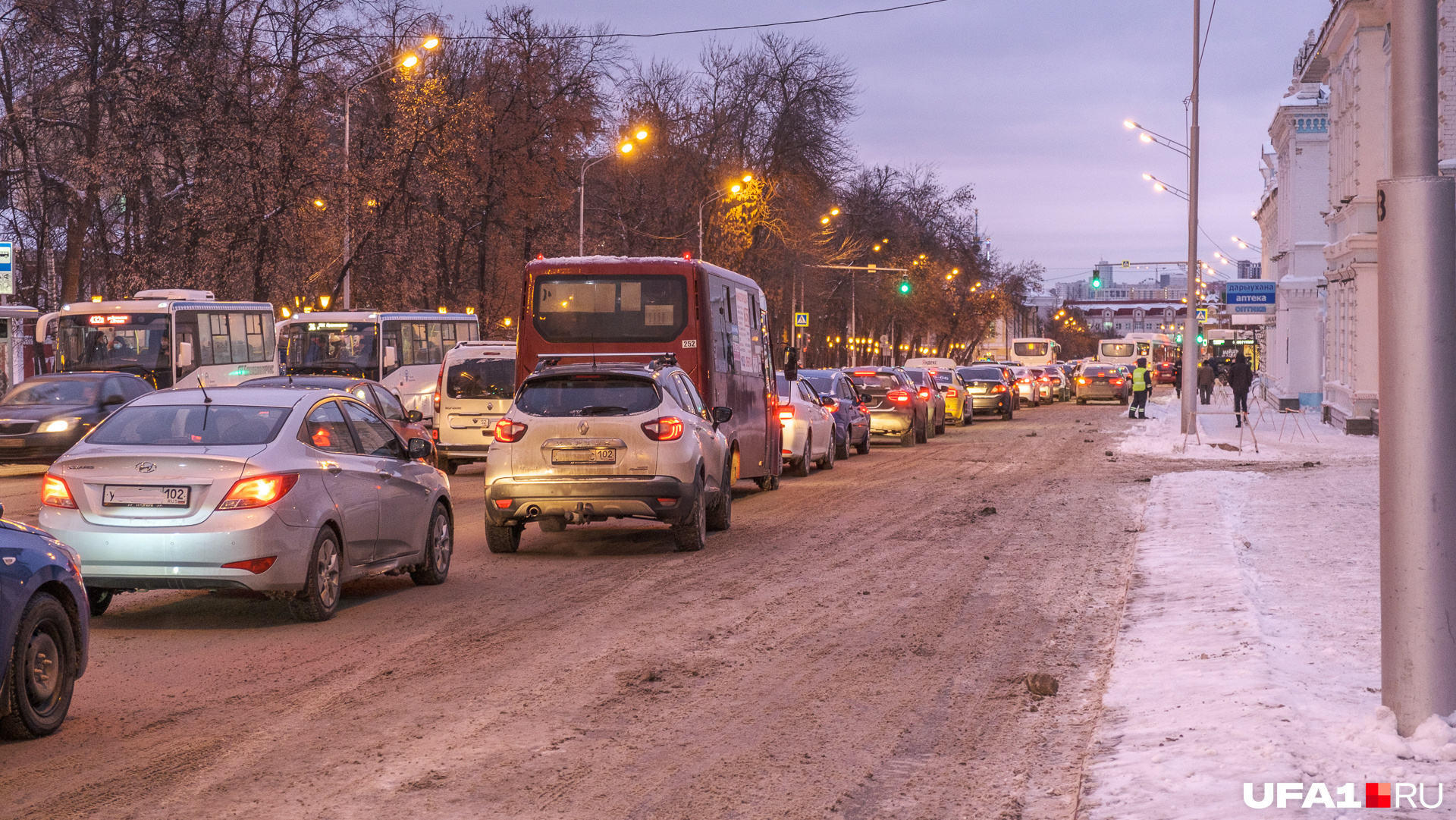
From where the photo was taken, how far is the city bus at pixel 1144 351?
8836 centimetres

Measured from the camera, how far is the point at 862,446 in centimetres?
3128

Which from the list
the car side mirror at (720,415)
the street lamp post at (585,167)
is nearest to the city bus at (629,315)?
the car side mirror at (720,415)

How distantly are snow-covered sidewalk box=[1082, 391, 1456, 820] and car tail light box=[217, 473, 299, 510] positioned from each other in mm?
5182

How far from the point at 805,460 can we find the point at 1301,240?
35.4 meters

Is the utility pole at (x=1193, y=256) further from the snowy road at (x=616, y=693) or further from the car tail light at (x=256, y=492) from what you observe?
the car tail light at (x=256, y=492)

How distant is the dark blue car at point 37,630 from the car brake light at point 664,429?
698cm

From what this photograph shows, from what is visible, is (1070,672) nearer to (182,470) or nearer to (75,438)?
(182,470)

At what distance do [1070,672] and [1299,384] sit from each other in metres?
47.7

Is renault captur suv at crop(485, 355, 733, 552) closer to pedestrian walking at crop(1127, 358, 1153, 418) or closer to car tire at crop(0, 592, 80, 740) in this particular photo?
car tire at crop(0, 592, 80, 740)

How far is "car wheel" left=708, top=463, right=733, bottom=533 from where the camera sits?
53.0 ft

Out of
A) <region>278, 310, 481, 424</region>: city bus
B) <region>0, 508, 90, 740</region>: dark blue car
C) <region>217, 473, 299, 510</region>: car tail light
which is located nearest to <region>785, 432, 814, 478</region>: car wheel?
<region>278, 310, 481, 424</region>: city bus

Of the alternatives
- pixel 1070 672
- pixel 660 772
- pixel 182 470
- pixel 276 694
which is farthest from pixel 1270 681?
pixel 182 470

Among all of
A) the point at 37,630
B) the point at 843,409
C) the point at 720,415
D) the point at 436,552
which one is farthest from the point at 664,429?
the point at 843,409

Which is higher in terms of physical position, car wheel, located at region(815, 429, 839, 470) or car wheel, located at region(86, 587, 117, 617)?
car wheel, located at region(86, 587, 117, 617)
